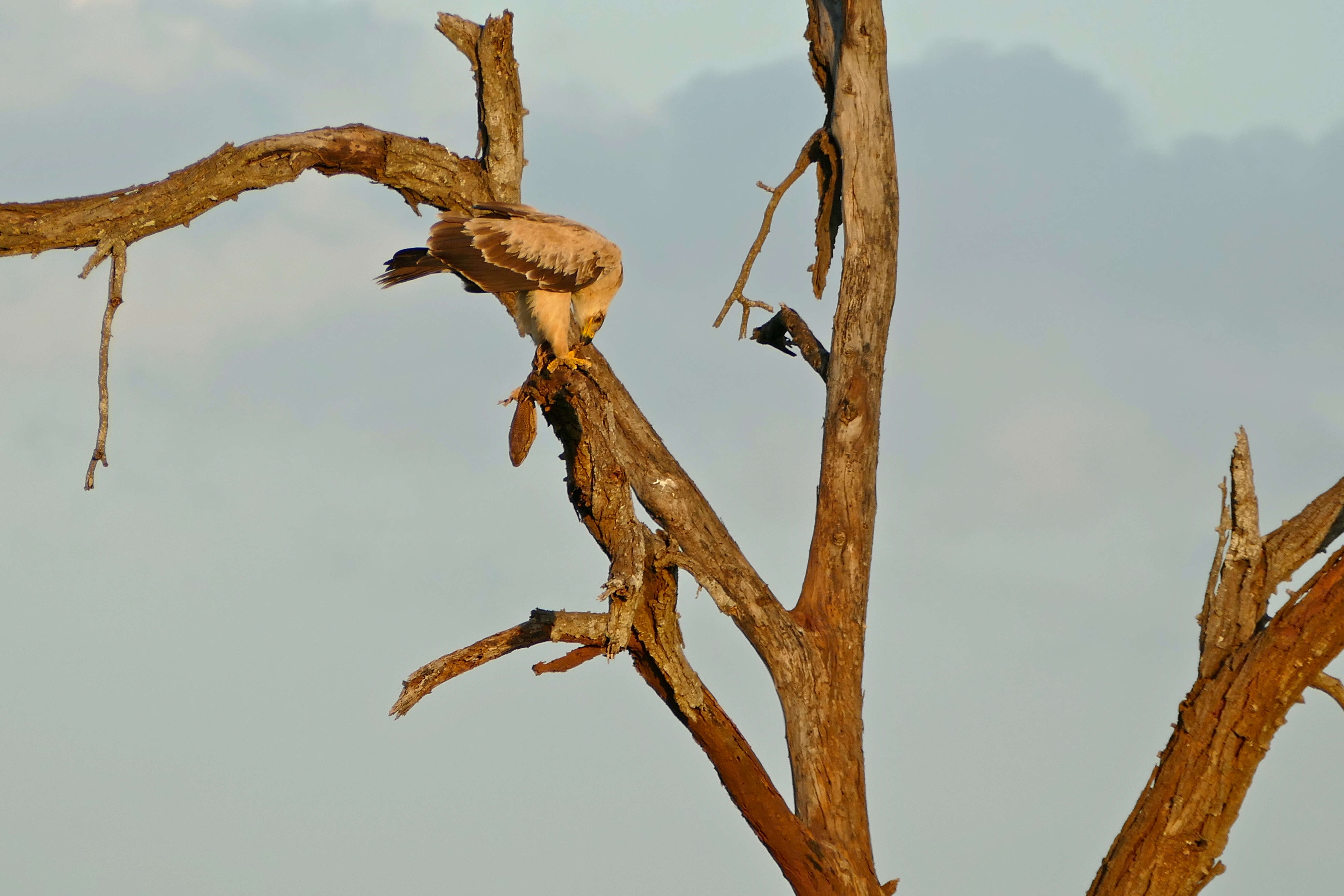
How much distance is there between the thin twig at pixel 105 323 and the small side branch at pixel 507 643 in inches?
64.4

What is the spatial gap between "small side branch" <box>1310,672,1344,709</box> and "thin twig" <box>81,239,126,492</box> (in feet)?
18.0

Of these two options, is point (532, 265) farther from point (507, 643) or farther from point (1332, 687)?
point (1332, 687)

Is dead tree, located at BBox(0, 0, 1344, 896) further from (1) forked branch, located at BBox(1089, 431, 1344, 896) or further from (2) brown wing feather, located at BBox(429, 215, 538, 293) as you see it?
(2) brown wing feather, located at BBox(429, 215, 538, 293)

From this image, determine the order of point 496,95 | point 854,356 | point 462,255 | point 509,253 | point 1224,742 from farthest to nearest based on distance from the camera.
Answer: point 496,95, point 854,356, point 509,253, point 462,255, point 1224,742

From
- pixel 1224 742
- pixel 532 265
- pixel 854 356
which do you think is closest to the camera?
pixel 1224 742

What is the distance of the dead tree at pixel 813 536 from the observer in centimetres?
556

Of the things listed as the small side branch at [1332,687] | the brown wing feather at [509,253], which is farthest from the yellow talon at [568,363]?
the small side branch at [1332,687]

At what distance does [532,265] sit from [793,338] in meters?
1.68

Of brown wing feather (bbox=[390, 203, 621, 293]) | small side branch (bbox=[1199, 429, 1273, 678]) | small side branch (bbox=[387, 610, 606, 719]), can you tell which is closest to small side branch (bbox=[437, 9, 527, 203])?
brown wing feather (bbox=[390, 203, 621, 293])

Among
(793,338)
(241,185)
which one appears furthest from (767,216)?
(241,185)

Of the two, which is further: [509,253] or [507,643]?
[509,253]

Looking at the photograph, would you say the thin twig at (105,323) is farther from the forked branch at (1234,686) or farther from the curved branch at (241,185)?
the forked branch at (1234,686)

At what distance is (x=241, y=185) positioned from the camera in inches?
252

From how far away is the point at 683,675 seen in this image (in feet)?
19.8
